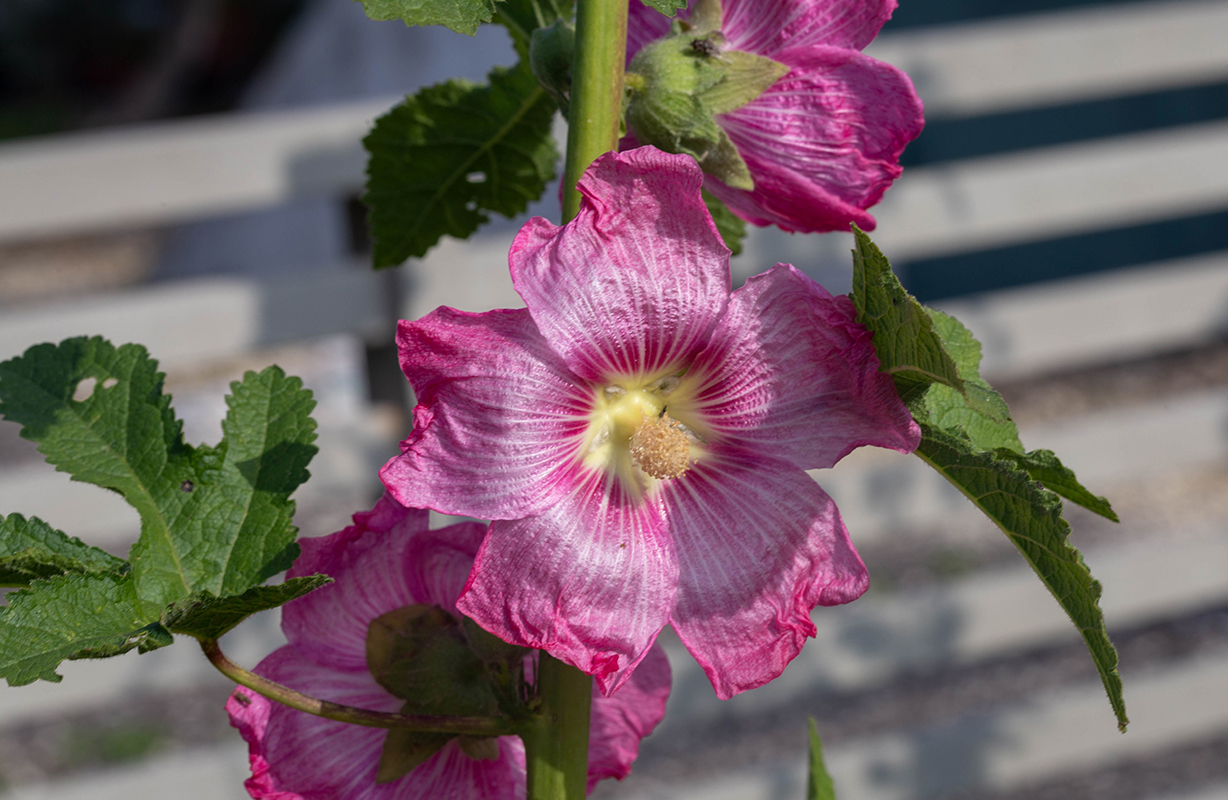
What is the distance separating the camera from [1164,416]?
7.29 feet

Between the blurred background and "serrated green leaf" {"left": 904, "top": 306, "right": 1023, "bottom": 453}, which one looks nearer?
"serrated green leaf" {"left": 904, "top": 306, "right": 1023, "bottom": 453}

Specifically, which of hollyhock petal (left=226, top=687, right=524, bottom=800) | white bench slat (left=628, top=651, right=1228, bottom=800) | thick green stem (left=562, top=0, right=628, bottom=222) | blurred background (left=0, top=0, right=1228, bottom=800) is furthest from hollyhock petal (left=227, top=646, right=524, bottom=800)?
white bench slat (left=628, top=651, right=1228, bottom=800)

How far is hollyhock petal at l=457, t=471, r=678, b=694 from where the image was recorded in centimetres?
33

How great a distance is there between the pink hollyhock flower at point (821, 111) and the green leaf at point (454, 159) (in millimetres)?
93

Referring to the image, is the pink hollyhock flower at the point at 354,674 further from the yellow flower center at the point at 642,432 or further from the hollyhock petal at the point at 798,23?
the hollyhock petal at the point at 798,23

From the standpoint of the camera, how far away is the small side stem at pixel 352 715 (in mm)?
367

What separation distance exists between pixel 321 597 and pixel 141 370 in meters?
0.10

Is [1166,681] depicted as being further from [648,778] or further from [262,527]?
[262,527]

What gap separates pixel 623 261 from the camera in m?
0.33

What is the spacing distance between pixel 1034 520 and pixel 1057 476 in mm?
25

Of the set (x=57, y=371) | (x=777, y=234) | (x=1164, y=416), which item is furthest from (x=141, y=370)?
(x=1164, y=416)

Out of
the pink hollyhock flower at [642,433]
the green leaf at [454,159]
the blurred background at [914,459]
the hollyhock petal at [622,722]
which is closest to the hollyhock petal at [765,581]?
the pink hollyhock flower at [642,433]

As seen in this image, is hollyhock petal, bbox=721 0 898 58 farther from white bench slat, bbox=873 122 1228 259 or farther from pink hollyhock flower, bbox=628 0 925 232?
white bench slat, bbox=873 122 1228 259

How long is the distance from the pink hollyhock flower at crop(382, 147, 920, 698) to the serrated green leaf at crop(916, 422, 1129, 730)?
2cm
